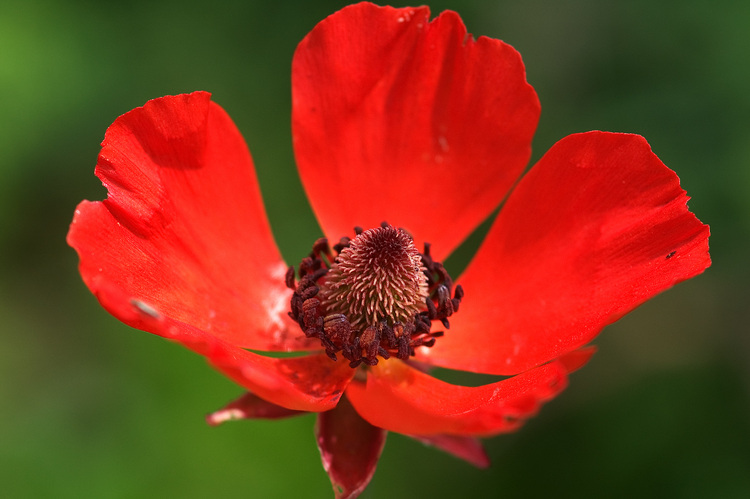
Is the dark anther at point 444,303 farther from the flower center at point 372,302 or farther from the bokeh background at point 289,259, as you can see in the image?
the bokeh background at point 289,259

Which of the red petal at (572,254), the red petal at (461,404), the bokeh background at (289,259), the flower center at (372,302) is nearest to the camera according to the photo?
the red petal at (461,404)

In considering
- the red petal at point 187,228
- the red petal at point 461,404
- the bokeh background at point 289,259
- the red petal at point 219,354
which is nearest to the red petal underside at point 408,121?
the red petal at point 187,228

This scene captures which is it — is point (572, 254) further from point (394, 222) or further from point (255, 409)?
point (255, 409)

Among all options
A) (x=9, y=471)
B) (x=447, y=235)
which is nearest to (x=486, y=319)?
(x=447, y=235)

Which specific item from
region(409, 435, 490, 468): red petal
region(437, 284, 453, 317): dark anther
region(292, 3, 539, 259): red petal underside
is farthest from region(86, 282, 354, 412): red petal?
region(292, 3, 539, 259): red petal underside

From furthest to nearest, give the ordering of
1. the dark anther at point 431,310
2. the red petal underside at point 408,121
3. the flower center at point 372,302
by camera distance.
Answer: the red petal underside at point 408,121, the dark anther at point 431,310, the flower center at point 372,302

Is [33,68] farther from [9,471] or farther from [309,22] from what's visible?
[9,471]
